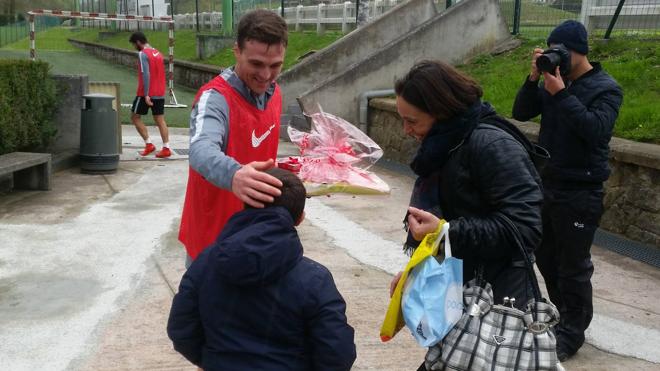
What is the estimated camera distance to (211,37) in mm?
23000

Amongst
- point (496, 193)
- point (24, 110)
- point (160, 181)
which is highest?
point (496, 193)

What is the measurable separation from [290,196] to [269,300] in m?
0.32

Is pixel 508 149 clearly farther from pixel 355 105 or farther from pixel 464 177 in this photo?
pixel 355 105

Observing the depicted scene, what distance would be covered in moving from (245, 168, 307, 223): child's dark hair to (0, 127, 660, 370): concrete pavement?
2.02 meters

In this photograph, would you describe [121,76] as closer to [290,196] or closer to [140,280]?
[140,280]

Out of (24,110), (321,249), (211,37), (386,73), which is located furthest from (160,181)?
(211,37)

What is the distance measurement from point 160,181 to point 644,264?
5.64 metres

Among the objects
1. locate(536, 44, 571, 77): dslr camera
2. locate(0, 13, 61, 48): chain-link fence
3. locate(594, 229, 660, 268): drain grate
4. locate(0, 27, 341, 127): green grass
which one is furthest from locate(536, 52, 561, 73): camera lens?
locate(0, 13, 61, 48): chain-link fence

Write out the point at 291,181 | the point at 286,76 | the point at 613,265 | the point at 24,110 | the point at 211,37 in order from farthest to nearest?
the point at 211,37, the point at 286,76, the point at 24,110, the point at 613,265, the point at 291,181

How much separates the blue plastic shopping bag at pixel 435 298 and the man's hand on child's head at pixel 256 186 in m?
0.52

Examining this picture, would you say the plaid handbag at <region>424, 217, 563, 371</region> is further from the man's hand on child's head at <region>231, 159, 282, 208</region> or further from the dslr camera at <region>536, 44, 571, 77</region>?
the dslr camera at <region>536, 44, 571, 77</region>

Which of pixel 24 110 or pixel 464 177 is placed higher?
pixel 464 177

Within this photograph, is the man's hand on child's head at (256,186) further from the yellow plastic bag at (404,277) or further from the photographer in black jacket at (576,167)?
the photographer in black jacket at (576,167)

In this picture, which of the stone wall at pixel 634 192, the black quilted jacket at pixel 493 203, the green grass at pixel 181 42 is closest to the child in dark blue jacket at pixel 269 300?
the black quilted jacket at pixel 493 203
